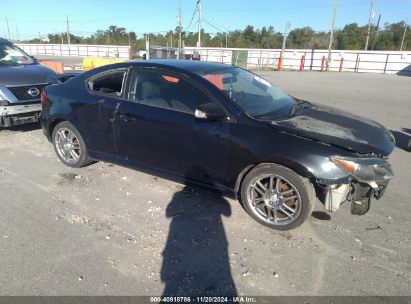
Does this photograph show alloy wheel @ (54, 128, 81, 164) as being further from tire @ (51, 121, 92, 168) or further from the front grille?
the front grille

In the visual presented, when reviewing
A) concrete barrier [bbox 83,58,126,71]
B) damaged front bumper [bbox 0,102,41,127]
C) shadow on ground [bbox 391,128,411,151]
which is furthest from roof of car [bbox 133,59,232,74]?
concrete barrier [bbox 83,58,126,71]

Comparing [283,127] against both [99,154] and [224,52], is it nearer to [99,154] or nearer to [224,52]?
[99,154]

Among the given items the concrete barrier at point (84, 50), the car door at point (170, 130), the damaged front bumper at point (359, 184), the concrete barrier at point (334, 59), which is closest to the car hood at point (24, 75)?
the car door at point (170, 130)

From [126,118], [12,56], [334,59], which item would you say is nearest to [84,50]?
[334,59]

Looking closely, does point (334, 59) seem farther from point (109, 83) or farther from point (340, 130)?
point (109, 83)

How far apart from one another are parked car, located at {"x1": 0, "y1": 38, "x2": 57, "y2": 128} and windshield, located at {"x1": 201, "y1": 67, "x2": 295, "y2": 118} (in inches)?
151

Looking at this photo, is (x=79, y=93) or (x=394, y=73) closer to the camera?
(x=79, y=93)

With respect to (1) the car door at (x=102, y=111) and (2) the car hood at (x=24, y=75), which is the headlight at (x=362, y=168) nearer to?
(1) the car door at (x=102, y=111)

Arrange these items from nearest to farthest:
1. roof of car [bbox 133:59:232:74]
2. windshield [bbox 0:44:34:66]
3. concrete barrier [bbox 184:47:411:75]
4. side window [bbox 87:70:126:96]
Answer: roof of car [bbox 133:59:232:74] → side window [bbox 87:70:126:96] → windshield [bbox 0:44:34:66] → concrete barrier [bbox 184:47:411:75]

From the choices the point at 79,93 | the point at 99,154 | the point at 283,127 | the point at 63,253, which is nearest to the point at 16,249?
the point at 63,253

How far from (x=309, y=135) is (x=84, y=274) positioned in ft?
8.04

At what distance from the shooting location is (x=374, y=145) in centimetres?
346

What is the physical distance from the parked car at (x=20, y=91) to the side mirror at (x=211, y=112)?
4.10 m

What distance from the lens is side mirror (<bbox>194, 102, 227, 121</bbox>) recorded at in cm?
354
